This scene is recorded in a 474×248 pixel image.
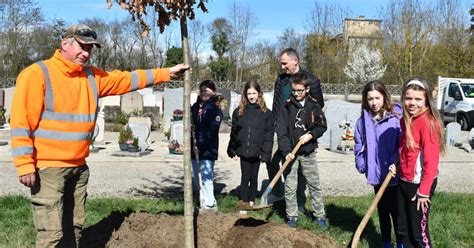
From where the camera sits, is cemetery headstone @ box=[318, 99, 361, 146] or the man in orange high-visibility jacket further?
cemetery headstone @ box=[318, 99, 361, 146]

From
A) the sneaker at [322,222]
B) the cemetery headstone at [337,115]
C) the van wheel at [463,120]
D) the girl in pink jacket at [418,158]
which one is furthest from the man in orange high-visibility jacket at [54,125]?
the van wheel at [463,120]

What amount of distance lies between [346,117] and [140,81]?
34.9 feet

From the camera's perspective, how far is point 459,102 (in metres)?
20.9

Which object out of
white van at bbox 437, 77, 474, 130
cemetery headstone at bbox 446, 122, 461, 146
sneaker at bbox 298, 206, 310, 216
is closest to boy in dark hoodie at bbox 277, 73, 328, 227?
sneaker at bbox 298, 206, 310, 216

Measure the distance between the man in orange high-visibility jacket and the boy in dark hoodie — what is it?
2.22 meters

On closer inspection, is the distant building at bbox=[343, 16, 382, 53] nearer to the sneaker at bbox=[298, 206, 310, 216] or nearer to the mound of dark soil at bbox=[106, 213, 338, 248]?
the sneaker at bbox=[298, 206, 310, 216]

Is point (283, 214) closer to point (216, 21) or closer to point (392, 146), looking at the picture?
point (392, 146)

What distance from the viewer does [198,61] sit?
165 feet

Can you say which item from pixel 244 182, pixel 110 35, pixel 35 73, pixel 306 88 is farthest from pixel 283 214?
pixel 110 35

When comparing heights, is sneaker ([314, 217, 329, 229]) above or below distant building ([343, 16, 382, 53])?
below

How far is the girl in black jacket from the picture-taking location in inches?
228

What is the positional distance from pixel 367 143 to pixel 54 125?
2.67 meters

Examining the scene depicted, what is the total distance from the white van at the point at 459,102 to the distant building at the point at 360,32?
22.0 m

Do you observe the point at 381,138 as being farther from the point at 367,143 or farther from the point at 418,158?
the point at 418,158
